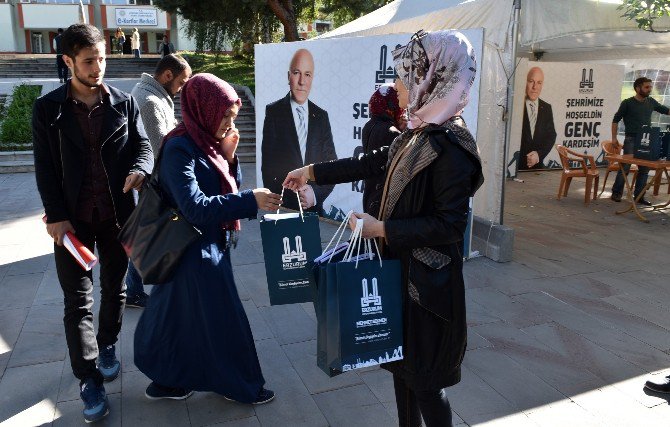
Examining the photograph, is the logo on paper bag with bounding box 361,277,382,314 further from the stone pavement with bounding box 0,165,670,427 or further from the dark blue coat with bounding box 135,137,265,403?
the stone pavement with bounding box 0,165,670,427

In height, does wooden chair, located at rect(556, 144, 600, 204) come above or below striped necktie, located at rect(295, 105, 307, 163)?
below

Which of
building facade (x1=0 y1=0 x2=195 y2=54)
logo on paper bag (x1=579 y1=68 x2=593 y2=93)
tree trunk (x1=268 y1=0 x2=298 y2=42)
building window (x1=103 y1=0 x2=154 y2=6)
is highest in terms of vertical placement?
building window (x1=103 y1=0 x2=154 y2=6)

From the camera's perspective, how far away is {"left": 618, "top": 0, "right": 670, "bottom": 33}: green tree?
6145 mm

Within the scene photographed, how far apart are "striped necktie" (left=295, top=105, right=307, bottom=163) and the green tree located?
3899 mm

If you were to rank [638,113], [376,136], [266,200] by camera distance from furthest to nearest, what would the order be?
1. [638,113]
2. [376,136]
3. [266,200]

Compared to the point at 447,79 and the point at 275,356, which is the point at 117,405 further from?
the point at 447,79

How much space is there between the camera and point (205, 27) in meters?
22.6

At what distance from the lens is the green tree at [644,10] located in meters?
6.14

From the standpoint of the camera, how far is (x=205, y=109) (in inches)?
100

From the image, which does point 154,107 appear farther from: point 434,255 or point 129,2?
point 129,2

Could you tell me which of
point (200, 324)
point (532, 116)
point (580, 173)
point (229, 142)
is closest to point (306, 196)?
point (229, 142)

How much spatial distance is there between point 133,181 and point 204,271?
598 mm

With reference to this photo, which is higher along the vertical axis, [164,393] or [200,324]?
[200,324]

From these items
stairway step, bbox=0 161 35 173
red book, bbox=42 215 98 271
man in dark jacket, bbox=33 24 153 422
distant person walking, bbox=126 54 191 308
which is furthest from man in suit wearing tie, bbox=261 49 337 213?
stairway step, bbox=0 161 35 173
